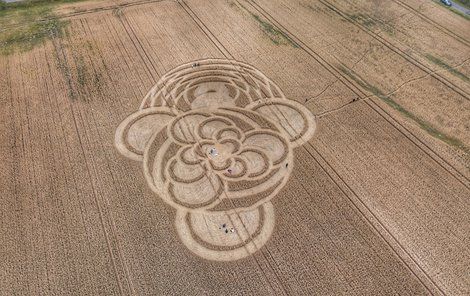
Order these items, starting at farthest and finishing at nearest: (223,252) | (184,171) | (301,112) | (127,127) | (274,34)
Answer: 1. (274,34)
2. (301,112)
3. (127,127)
4. (184,171)
5. (223,252)

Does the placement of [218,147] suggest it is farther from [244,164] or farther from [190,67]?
[190,67]

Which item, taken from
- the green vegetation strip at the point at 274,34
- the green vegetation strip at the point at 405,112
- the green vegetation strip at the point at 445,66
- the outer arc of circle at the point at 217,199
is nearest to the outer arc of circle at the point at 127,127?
the outer arc of circle at the point at 217,199

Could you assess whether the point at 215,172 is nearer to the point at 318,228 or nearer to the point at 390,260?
the point at 318,228

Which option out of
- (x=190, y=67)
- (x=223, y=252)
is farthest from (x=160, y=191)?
(x=190, y=67)

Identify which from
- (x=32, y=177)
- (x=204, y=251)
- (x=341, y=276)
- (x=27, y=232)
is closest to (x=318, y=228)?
(x=341, y=276)

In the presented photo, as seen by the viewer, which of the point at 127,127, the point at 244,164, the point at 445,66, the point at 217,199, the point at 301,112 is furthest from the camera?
the point at 445,66

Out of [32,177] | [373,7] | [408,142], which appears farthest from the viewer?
[373,7]
